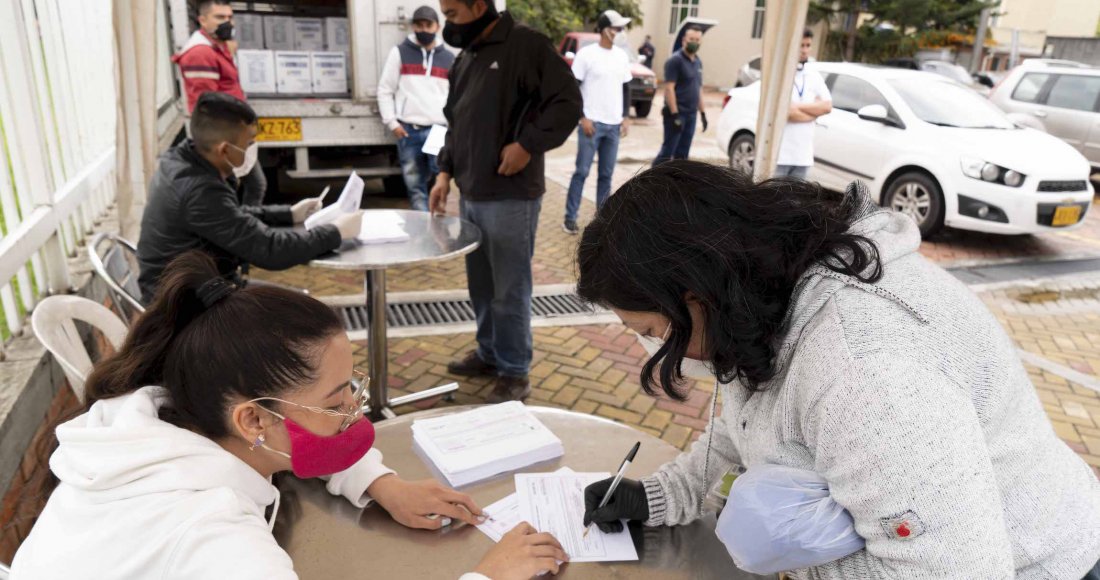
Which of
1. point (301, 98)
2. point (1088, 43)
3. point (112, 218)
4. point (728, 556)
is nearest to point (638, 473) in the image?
point (728, 556)

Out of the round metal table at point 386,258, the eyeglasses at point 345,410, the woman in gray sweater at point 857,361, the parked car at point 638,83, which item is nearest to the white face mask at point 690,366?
the woman in gray sweater at point 857,361

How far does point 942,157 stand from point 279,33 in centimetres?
588

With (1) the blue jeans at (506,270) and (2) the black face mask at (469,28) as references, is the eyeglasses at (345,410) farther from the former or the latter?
(2) the black face mask at (469,28)

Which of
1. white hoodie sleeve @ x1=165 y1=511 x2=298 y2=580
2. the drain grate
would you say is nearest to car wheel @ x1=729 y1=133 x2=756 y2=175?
the drain grate

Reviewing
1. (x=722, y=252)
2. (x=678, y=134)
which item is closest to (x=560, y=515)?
(x=722, y=252)

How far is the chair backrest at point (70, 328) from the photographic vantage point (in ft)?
6.36

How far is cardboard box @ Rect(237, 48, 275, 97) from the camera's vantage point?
5.65m

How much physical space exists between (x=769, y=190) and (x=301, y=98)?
212 inches

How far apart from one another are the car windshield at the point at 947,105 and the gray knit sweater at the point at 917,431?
20.3ft

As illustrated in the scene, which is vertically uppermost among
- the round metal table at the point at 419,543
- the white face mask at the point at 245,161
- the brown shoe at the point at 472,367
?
the white face mask at the point at 245,161

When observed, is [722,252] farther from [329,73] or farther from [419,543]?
[329,73]

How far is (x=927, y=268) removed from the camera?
1.20m

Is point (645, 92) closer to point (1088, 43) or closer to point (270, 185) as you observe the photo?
point (270, 185)

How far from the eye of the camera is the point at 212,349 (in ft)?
3.93
